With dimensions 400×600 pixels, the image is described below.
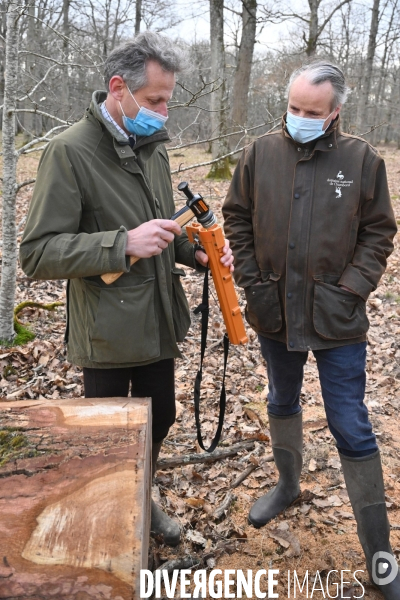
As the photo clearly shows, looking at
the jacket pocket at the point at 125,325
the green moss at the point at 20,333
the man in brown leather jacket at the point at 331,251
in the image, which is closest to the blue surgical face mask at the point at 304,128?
the man in brown leather jacket at the point at 331,251

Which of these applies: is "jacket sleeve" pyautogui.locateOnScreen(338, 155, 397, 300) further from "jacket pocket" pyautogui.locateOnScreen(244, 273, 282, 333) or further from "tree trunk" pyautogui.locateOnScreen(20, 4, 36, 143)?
"tree trunk" pyautogui.locateOnScreen(20, 4, 36, 143)

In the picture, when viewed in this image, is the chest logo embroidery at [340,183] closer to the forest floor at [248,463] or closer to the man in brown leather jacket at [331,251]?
the man in brown leather jacket at [331,251]

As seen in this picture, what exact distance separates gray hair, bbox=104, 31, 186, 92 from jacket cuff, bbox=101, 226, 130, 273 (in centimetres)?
69

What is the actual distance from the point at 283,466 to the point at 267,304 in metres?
1.12

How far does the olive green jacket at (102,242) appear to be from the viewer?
6.82 ft

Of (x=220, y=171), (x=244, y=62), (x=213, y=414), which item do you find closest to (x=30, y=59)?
(x=213, y=414)

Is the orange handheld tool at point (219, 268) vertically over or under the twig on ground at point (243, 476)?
over

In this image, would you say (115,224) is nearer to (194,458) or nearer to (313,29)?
(194,458)

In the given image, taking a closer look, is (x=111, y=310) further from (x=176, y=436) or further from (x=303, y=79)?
(x=176, y=436)

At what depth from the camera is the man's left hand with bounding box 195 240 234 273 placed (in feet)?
8.63

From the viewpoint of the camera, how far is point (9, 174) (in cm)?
421

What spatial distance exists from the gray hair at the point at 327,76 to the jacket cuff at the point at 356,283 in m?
0.83

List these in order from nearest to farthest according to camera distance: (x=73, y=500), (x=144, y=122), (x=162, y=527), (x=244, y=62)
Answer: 1. (x=73, y=500)
2. (x=144, y=122)
3. (x=162, y=527)
4. (x=244, y=62)

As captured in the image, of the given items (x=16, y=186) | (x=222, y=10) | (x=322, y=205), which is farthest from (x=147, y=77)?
(x=222, y=10)
